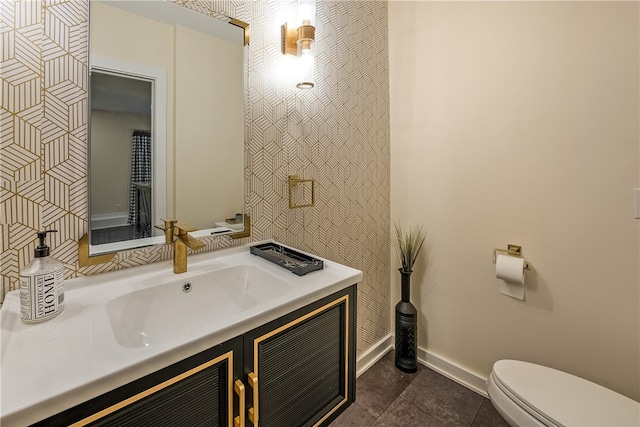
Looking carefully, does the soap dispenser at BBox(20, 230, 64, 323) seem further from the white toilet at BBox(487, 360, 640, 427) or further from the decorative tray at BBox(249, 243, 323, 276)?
the white toilet at BBox(487, 360, 640, 427)

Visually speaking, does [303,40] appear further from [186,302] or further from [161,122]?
[186,302]

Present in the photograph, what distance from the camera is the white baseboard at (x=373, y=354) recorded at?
1830mm

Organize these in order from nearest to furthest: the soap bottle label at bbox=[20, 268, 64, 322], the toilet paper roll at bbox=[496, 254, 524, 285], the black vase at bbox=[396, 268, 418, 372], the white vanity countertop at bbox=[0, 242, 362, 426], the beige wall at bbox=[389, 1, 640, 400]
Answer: the white vanity countertop at bbox=[0, 242, 362, 426] < the soap bottle label at bbox=[20, 268, 64, 322] < the beige wall at bbox=[389, 1, 640, 400] < the toilet paper roll at bbox=[496, 254, 524, 285] < the black vase at bbox=[396, 268, 418, 372]

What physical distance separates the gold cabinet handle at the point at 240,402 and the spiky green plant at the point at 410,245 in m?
1.32

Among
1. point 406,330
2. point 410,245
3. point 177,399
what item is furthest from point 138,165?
point 406,330

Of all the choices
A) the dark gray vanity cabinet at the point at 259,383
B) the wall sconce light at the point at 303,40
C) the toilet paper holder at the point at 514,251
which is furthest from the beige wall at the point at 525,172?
the dark gray vanity cabinet at the point at 259,383

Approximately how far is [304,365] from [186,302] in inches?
17.3

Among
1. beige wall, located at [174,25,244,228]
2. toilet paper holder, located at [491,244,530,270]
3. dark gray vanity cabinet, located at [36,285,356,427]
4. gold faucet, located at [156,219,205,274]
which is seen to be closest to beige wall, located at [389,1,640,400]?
toilet paper holder, located at [491,244,530,270]

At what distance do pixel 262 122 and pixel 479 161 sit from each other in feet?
3.77

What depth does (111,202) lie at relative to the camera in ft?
3.21

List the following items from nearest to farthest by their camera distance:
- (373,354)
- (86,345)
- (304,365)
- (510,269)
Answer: (86,345) < (304,365) < (510,269) < (373,354)

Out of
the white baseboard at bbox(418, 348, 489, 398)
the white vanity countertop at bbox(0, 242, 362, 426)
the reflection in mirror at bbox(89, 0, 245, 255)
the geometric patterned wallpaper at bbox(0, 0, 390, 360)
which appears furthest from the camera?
the white baseboard at bbox(418, 348, 489, 398)

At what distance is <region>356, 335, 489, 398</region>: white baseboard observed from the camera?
1698 mm

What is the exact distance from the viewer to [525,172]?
1.48 meters
